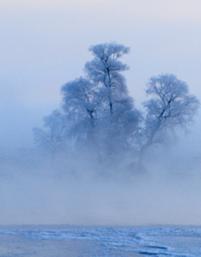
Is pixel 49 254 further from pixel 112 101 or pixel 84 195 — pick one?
pixel 112 101

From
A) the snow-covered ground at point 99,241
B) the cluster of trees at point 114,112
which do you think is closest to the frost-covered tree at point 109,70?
the cluster of trees at point 114,112

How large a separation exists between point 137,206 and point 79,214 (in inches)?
107

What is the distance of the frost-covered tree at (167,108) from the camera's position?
32344 millimetres

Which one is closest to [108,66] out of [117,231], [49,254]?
[117,231]

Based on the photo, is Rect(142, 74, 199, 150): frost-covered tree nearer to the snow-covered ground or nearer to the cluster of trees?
the cluster of trees

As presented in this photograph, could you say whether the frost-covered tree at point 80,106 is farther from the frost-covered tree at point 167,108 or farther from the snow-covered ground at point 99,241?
the snow-covered ground at point 99,241

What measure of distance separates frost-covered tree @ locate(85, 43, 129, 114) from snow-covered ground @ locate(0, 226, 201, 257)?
12.9 meters

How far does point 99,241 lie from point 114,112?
1465 cm

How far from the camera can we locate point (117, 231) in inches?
780

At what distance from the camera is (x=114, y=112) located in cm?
3253

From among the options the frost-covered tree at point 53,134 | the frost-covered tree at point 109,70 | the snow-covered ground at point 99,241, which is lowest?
the snow-covered ground at point 99,241

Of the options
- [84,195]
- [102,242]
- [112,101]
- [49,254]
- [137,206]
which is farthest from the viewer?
[112,101]

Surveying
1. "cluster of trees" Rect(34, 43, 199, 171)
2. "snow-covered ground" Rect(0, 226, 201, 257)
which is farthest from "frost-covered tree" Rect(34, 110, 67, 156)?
"snow-covered ground" Rect(0, 226, 201, 257)

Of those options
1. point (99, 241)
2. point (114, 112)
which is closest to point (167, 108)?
point (114, 112)
